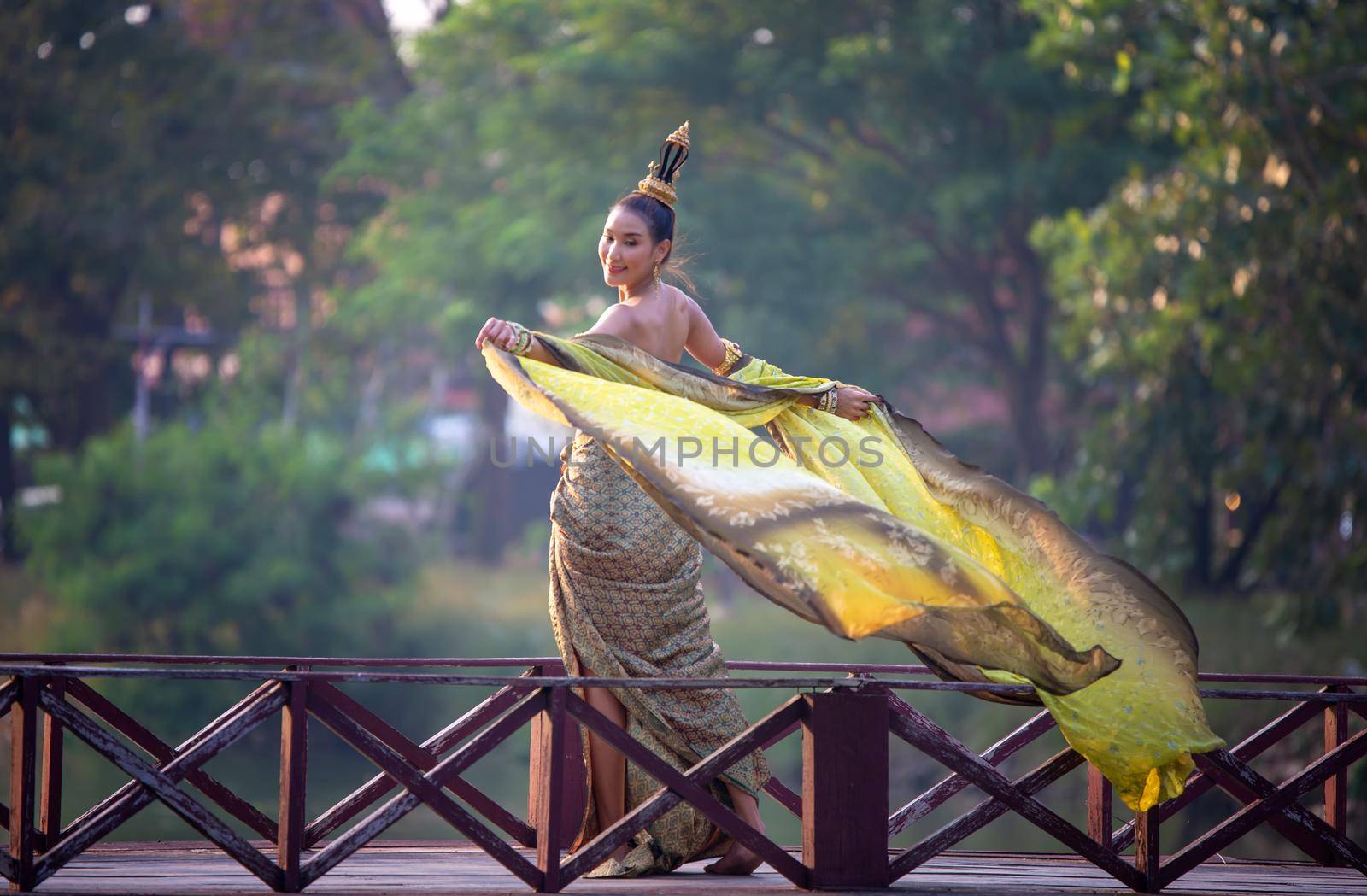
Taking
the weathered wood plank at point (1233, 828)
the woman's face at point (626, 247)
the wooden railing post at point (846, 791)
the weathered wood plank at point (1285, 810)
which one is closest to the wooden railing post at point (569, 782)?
the wooden railing post at point (846, 791)

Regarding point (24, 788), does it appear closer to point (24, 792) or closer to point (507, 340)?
point (24, 792)

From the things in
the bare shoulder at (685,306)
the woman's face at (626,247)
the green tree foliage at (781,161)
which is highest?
the green tree foliage at (781,161)

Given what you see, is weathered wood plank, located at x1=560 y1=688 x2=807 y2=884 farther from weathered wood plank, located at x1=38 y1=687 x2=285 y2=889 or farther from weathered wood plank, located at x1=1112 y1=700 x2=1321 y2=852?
weathered wood plank, located at x1=1112 y1=700 x2=1321 y2=852

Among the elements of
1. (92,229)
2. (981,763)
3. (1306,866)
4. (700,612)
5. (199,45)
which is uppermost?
(199,45)

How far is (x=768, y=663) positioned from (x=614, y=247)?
1.79m

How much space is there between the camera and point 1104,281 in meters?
13.8

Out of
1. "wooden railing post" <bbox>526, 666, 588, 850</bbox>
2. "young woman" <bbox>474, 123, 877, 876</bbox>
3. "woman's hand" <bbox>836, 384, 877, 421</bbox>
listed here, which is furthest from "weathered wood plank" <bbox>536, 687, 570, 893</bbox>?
"woman's hand" <bbox>836, 384, 877, 421</bbox>

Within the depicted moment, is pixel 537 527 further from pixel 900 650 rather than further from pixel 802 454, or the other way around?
pixel 802 454

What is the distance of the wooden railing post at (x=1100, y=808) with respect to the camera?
4.91 metres

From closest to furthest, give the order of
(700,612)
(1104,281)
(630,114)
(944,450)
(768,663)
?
(700,612)
(944,450)
(768,663)
(1104,281)
(630,114)

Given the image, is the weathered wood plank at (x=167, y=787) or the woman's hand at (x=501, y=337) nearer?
the weathered wood plank at (x=167, y=787)

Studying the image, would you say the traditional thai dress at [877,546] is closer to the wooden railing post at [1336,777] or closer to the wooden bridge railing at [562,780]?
the wooden bridge railing at [562,780]

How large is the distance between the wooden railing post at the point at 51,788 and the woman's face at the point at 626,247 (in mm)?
2187

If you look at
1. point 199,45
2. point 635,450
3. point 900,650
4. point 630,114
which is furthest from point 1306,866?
point 199,45
